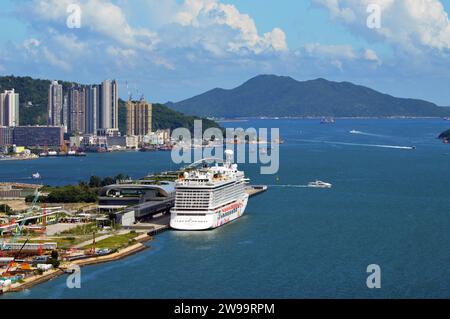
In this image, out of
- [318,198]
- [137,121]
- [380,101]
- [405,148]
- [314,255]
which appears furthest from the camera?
[380,101]

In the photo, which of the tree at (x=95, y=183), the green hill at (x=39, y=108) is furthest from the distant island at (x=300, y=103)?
the tree at (x=95, y=183)

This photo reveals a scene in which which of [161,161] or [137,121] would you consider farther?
[137,121]

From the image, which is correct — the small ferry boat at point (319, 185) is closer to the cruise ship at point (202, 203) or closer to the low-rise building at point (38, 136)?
the cruise ship at point (202, 203)

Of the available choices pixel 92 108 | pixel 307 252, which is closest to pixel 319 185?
pixel 307 252

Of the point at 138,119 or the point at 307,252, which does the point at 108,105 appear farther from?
the point at 307,252
